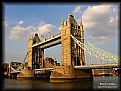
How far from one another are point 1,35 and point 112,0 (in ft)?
7.56

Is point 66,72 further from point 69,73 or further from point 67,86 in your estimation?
point 67,86

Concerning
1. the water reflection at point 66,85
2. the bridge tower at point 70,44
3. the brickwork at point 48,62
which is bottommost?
the water reflection at point 66,85

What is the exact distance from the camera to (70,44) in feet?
102

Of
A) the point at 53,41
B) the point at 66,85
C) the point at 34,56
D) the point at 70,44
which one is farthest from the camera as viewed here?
the point at 34,56

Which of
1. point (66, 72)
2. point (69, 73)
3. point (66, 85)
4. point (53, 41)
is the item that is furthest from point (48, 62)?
point (66, 85)

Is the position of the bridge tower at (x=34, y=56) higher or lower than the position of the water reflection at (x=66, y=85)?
higher

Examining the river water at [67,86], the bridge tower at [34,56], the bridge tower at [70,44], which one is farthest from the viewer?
the bridge tower at [34,56]

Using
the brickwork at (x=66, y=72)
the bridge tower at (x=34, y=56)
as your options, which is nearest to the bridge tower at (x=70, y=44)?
the brickwork at (x=66, y=72)

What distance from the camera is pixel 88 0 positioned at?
3771mm

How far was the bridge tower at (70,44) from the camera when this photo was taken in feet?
102

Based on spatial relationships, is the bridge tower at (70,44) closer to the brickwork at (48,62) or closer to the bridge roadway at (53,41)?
the bridge roadway at (53,41)

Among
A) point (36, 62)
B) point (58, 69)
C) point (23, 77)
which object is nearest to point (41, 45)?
point (36, 62)

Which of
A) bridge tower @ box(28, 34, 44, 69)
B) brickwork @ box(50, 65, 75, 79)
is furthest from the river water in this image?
bridge tower @ box(28, 34, 44, 69)

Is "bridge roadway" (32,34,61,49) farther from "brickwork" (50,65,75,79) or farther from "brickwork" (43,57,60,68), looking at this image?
"brickwork" (50,65,75,79)
